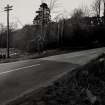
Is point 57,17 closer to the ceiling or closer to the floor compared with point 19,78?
closer to the ceiling

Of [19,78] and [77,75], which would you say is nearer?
[77,75]

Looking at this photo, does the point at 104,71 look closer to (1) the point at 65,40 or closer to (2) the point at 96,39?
(1) the point at 65,40

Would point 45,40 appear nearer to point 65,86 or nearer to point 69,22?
point 69,22

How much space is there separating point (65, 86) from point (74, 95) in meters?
0.99

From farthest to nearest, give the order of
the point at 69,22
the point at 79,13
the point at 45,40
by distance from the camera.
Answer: the point at 79,13, the point at 69,22, the point at 45,40

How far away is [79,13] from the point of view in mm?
→ 47000

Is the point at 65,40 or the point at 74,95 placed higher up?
the point at 65,40

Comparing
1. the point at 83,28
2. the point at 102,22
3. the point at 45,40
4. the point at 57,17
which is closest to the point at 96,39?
the point at 83,28

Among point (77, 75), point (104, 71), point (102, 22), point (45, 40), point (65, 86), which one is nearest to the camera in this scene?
point (65, 86)

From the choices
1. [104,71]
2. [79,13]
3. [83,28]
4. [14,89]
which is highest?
[79,13]

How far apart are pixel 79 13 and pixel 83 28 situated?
1469cm

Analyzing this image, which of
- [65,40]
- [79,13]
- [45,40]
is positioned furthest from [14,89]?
[79,13]

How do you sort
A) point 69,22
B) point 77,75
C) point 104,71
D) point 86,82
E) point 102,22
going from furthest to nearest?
point 102,22
point 69,22
point 104,71
point 77,75
point 86,82

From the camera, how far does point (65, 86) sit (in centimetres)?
670
